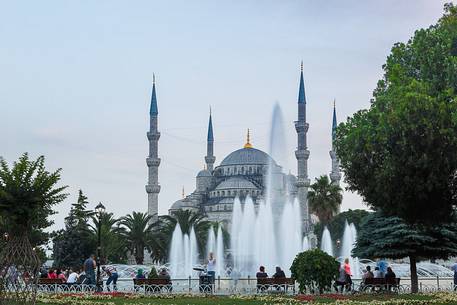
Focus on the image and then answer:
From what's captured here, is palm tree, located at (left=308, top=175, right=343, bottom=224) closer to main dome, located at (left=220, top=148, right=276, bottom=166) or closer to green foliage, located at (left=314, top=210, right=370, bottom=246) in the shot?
green foliage, located at (left=314, top=210, right=370, bottom=246)

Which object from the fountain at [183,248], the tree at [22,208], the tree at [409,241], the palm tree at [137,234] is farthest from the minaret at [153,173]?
the tree at [22,208]

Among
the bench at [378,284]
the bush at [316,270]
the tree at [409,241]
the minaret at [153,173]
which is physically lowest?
the bench at [378,284]

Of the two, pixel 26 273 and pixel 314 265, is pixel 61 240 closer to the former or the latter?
pixel 314 265

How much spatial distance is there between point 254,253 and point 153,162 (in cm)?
4721

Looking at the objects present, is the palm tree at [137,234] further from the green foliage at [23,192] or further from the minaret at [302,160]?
the green foliage at [23,192]

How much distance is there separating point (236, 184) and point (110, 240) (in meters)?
62.9

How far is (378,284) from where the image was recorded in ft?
77.5

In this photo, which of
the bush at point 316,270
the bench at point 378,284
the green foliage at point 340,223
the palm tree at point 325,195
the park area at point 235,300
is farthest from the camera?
the green foliage at point 340,223

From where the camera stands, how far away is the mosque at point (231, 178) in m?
86.9

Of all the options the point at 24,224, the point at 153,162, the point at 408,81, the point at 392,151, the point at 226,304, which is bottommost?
the point at 226,304

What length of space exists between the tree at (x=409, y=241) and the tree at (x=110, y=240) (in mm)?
23789

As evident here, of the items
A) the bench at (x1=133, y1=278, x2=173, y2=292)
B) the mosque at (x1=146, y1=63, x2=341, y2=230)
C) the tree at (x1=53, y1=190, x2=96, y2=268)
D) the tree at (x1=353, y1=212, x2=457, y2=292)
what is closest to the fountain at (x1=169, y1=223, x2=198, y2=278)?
the tree at (x1=53, y1=190, x2=96, y2=268)

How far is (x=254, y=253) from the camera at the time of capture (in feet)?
140

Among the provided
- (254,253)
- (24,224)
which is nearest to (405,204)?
(24,224)
